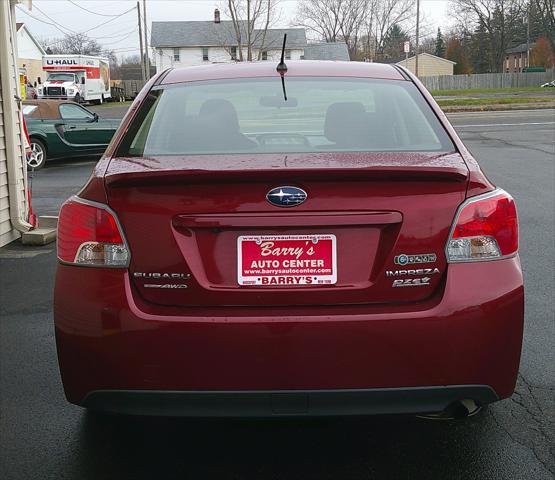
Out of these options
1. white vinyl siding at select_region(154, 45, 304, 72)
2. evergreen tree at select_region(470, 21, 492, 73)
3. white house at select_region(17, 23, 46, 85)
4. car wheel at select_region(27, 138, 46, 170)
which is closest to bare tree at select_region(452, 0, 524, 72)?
evergreen tree at select_region(470, 21, 492, 73)

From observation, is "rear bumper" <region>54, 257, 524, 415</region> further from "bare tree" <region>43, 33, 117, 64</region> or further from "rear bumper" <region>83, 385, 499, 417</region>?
"bare tree" <region>43, 33, 117, 64</region>

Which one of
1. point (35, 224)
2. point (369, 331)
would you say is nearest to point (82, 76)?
point (35, 224)

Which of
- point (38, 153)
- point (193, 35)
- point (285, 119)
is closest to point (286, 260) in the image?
point (285, 119)

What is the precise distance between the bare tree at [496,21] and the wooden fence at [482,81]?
61.1ft

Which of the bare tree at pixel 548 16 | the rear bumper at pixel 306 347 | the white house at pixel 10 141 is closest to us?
the rear bumper at pixel 306 347

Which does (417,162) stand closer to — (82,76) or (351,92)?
(351,92)

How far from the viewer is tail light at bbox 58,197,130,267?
2.64m

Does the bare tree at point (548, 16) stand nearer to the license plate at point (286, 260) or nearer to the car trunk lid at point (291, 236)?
the car trunk lid at point (291, 236)

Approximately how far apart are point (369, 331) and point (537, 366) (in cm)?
192

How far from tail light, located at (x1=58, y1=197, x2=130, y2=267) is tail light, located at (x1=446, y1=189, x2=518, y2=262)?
3.91 feet

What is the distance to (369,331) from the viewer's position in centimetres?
252

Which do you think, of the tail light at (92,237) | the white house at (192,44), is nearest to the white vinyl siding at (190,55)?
the white house at (192,44)

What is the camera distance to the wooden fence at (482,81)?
2462 inches

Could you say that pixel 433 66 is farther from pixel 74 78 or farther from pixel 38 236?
pixel 38 236
